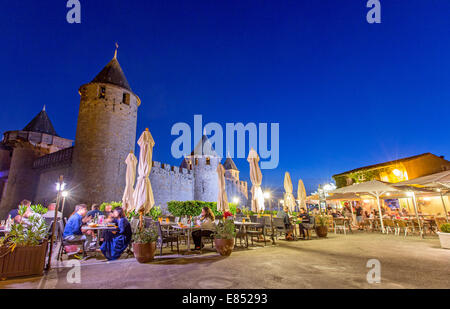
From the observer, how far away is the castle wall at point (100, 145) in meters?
14.6

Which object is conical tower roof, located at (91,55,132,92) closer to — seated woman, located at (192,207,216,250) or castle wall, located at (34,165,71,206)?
castle wall, located at (34,165,71,206)

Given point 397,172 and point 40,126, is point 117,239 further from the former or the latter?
point 40,126

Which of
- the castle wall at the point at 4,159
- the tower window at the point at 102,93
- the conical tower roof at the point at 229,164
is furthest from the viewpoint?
the conical tower roof at the point at 229,164

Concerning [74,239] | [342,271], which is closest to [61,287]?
[74,239]

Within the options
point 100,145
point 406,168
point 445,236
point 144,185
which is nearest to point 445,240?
point 445,236

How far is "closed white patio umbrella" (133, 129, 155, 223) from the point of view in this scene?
20.6ft

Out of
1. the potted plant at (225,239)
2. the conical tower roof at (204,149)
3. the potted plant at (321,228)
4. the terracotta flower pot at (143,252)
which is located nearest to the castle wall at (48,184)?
the conical tower roof at (204,149)

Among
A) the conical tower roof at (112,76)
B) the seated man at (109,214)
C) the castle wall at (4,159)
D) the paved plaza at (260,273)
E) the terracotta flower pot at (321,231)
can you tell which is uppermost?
the conical tower roof at (112,76)

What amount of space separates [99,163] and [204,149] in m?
13.9

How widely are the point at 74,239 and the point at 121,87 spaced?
1385cm

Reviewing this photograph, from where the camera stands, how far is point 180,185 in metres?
22.9

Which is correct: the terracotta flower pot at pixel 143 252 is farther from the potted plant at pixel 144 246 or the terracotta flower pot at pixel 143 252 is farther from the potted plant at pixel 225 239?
the potted plant at pixel 225 239

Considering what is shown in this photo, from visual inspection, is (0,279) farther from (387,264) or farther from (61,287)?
(387,264)
